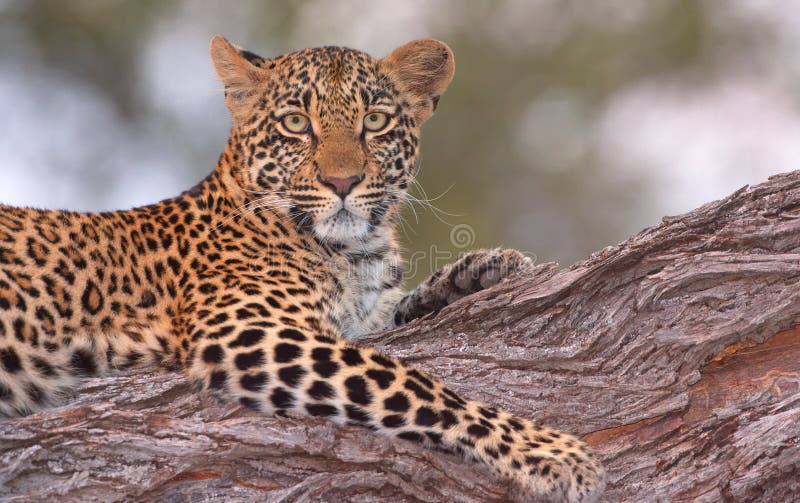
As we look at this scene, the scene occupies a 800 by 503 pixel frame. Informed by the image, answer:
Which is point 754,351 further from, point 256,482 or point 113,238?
point 113,238

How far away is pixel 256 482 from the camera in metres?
5.09

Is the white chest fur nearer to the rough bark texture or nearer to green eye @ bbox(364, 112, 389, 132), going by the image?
the rough bark texture

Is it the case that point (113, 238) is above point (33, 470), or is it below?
above

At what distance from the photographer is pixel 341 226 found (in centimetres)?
667

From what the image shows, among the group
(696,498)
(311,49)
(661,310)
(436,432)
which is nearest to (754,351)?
(661,310)

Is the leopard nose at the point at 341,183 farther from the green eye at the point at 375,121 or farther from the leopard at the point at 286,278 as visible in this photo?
the green eye at the point at 375,121

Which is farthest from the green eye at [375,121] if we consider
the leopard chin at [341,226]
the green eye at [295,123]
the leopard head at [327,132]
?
the leopard chin at [341,226]

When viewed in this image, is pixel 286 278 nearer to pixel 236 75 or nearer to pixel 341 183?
pixel 341 183

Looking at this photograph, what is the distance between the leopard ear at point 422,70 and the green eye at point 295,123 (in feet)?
2.74

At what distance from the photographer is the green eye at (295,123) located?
22.5 feet

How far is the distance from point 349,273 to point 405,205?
2.32ft

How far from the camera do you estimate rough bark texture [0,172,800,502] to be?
504 cm

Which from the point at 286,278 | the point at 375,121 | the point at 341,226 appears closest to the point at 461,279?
the point at 341,226

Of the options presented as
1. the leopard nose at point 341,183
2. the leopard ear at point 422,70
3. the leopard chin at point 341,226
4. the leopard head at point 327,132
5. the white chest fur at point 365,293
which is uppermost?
the leopard ear at point 422,70
